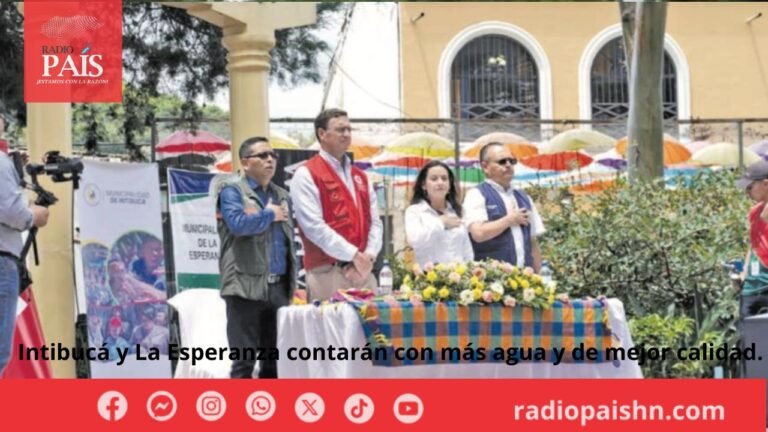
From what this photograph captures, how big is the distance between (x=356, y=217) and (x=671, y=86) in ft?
83.5

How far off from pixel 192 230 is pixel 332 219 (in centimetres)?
303

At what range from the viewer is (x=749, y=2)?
3256 cm

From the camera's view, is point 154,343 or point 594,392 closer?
point 594,392

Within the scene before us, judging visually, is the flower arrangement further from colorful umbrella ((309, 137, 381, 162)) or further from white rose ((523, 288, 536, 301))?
colorful umbrella ((309, 137, 381, 162))

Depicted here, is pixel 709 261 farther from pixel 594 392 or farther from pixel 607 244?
pixel 594 392

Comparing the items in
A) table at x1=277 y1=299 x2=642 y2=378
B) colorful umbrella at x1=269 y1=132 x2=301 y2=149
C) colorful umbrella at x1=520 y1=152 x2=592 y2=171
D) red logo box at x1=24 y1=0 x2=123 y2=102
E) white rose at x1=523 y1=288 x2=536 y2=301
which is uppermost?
red logo box at x1=24 y1=0 x2=123 y2=102

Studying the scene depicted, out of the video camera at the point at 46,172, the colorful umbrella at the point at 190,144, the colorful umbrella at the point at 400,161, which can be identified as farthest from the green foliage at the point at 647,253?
the colorful umbrella at the point at 400,161

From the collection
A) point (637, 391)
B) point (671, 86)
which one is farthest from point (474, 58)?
point (637, 391)

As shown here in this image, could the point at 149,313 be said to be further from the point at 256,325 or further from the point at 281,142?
the point at 281,142

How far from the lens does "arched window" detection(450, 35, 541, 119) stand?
3138 centimetres

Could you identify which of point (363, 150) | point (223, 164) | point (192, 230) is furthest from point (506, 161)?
point (363, 150)

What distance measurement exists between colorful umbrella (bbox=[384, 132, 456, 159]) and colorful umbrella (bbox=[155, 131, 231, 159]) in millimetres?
3852

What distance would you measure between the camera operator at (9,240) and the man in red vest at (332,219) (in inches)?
59.3

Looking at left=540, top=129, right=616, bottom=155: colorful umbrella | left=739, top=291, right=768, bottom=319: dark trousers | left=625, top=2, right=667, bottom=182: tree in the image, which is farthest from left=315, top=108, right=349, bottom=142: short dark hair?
left=540, top=129, right=616, bottom=155: colorful umbrella
